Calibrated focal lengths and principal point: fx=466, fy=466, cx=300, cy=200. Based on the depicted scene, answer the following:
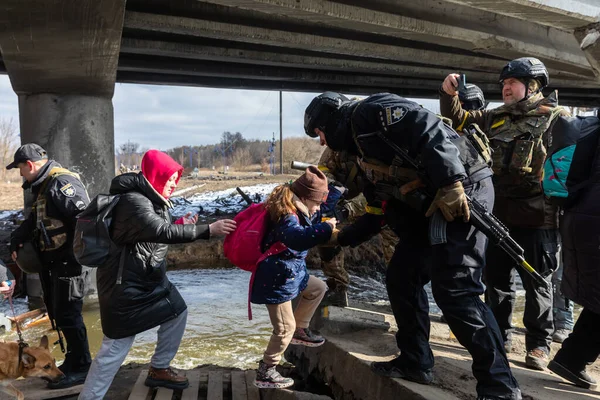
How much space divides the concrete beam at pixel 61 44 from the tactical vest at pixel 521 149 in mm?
4430

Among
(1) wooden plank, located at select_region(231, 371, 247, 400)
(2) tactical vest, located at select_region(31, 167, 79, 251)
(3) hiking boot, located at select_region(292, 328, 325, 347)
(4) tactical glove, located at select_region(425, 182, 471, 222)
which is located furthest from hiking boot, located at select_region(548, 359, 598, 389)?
(2) tactical vest, located at select_region(31, 167, 79, 251)

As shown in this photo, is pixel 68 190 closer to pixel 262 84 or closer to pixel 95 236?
pixel 95 236

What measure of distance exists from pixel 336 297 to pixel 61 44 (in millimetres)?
4878

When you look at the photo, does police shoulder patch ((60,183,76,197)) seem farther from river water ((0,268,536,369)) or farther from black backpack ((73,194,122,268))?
river water ((0,268,536,369))

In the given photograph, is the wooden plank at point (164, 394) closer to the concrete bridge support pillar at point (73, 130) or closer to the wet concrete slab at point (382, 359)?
the wet concrete slab at point (382, 359)

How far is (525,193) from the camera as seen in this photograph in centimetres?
379

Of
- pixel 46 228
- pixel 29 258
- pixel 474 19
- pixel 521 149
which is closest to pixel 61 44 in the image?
pixel 46 228

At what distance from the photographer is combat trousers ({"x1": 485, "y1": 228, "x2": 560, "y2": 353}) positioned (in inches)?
141

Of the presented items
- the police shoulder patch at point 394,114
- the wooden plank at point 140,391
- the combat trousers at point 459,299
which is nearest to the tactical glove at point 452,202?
the combat trousers at point 459,299

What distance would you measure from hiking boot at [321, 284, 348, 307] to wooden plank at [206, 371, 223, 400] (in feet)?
4.32

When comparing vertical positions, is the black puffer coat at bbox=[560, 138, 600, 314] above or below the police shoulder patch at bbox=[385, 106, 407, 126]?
below

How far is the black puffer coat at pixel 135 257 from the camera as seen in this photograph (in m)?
3.25

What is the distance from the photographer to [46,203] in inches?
163

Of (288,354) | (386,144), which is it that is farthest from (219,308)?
(386,144)
